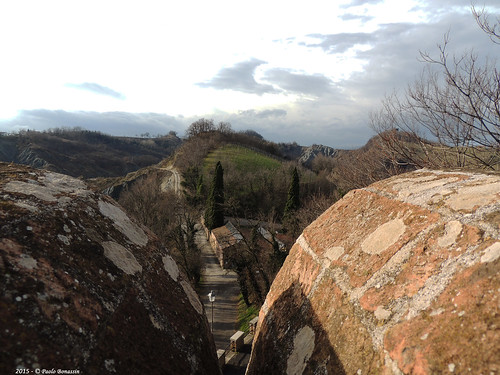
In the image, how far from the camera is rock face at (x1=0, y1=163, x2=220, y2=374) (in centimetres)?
135

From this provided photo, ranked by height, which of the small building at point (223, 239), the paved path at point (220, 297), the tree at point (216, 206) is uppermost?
the tree at point (216, 206)

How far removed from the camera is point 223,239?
110 feet

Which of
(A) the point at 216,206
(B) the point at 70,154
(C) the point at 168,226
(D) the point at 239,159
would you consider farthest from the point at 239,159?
(B) the point at 70,154

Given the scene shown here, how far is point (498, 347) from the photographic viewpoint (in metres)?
1.15

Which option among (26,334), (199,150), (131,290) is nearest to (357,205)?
(131,290)

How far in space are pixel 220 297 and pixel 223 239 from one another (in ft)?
23.8

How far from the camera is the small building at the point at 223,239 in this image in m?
31.2

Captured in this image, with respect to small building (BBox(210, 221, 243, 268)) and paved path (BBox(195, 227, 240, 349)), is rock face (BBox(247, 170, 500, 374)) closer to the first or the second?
paved path (BBox(195, 227, 240, 349))

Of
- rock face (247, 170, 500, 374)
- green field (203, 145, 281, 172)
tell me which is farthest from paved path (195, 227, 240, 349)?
green field (203, 145, 281, 172)

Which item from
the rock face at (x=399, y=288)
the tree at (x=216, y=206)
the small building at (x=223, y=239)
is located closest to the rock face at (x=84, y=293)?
the rock face at (x=399, y=288)

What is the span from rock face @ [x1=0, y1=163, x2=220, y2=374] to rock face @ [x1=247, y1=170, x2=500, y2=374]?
0.77 metres

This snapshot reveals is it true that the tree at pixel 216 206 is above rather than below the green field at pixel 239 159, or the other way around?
below

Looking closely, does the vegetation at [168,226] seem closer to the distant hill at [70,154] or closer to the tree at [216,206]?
the tree at [216,206]

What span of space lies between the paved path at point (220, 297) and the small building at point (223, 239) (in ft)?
3.23
